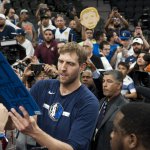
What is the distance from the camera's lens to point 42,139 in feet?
8.52

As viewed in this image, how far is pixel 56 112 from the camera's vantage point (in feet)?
10.6

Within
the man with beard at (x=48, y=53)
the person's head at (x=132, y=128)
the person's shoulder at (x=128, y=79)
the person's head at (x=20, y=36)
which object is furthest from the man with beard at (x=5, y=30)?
the person's head at (x=132, y=128)

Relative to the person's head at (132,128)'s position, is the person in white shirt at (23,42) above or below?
below

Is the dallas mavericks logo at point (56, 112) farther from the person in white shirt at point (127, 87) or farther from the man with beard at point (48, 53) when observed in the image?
the man with beard at point (48, 53)

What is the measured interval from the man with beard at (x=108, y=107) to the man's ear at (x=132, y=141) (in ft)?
7.60

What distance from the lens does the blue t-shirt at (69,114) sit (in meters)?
3.08

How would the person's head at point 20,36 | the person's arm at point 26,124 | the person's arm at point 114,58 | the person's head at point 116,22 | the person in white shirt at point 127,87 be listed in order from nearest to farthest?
the person's arm at point 26,124 < the person in white shirt at point 127,87 < the person's head at point 20,36 < the person's arm at point 114,58 < the person's head at point 116,22

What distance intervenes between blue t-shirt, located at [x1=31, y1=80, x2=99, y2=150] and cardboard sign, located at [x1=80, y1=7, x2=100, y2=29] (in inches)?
247

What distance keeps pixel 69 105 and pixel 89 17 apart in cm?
663

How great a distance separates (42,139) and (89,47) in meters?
5.06

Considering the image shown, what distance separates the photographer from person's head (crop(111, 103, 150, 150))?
2.05m

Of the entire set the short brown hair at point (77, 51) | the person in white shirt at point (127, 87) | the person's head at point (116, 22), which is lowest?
the person in white shirt at point (127, 87)

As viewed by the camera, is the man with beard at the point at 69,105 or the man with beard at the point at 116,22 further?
the man with beard at the point at 116,22

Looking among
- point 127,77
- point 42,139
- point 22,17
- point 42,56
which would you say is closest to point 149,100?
point 42,139
